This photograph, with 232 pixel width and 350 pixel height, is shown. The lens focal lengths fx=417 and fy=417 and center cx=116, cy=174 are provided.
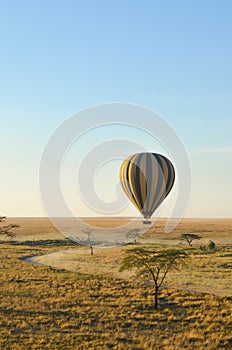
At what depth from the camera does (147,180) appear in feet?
188

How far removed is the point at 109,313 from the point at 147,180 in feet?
105

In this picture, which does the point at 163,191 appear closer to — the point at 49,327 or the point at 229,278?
the point at 229,278

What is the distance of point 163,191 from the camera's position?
5856cm

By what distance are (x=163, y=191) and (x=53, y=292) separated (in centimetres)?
2852

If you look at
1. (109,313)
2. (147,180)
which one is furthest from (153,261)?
(147,180)

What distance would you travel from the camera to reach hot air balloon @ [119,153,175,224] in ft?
190

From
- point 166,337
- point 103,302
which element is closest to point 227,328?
point 166,337

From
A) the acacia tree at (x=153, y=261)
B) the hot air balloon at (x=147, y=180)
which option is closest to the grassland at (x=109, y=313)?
the acacia tree at (x=153, y=261)

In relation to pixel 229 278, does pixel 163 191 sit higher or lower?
higher

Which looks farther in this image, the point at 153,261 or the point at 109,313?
the point at 153,261

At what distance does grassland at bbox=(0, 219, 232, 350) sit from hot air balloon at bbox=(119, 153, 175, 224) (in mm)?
17207

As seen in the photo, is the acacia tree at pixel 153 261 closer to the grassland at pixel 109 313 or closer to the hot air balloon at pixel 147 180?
the grassland at pixel 109 313

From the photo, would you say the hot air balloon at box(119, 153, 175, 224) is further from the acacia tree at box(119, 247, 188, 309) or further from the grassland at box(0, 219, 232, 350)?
the acacia tree at box(119, 247, 188, 309)

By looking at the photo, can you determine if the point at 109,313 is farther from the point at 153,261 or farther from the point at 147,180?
the point at 147,180
